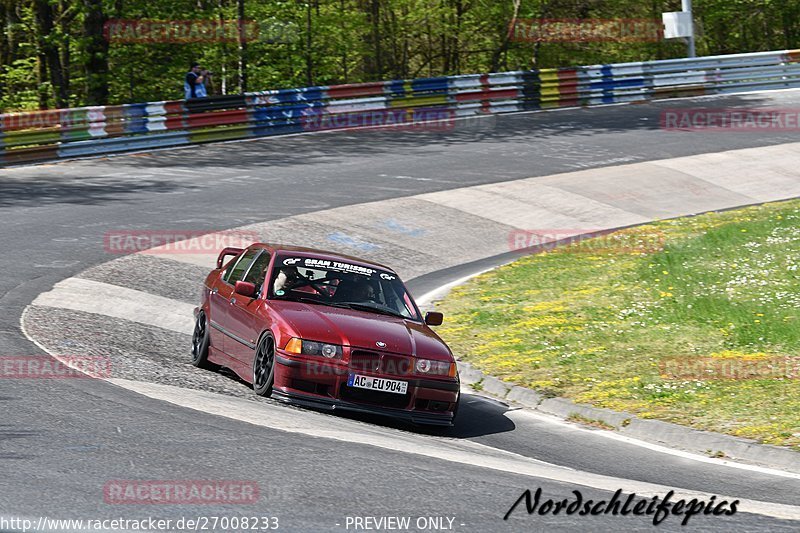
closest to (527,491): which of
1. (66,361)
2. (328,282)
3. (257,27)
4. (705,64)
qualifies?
(328,282)

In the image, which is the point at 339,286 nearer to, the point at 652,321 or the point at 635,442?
the point at 635,442

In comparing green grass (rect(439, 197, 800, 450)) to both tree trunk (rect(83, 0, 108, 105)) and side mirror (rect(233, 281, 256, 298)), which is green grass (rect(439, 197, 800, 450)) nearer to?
side mirror (rect(233, 281, 256, 298))

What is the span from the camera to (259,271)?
1103cm

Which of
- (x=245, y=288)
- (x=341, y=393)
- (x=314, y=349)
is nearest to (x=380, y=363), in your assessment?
(x=341, y=393)

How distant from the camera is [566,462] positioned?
8672mm

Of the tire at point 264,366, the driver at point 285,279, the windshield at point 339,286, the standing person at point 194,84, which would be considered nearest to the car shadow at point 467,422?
the tire at point 264,366

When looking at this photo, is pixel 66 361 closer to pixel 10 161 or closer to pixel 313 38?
pixel 10 161

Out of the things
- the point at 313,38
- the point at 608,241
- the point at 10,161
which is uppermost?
the point at 313,38

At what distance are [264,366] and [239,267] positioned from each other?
206 cm

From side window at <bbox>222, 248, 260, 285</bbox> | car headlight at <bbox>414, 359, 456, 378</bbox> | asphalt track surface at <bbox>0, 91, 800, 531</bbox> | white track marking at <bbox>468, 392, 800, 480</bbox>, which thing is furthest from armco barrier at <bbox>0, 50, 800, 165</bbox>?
car headlight at <bbox>414, 359, 456, 378</bbox>

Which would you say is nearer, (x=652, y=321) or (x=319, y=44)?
(x=652, y=321)

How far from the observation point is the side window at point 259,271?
10836mm

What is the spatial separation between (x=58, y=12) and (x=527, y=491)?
35894 millimetres

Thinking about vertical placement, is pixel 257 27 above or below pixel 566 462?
above
